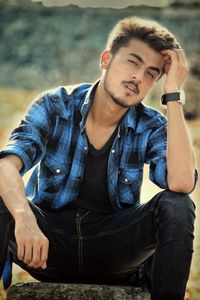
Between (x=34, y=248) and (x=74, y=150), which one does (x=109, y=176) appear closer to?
(x=74, y=150)

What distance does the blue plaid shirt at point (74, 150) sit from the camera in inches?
75.4

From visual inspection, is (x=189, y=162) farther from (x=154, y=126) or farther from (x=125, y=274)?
(x=125, y=274)

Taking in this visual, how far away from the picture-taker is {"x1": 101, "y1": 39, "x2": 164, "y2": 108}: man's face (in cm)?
203

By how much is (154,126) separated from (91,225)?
0.41 meters

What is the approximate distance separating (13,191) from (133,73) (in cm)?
64

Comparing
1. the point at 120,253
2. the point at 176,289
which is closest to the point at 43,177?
the point at 120,253

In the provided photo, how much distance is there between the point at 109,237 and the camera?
5.90ft

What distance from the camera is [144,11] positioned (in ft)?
9.13

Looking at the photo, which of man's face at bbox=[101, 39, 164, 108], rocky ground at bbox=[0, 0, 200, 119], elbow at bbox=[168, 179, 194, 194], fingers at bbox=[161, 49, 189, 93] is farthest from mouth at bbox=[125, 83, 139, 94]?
rocky ground at bbox=[0, 0, 200, 119]

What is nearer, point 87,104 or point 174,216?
point 174,216

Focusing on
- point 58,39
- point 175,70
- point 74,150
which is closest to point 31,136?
point 74,150

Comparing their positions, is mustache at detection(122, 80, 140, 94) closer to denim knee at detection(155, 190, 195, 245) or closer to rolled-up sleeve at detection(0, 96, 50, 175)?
rolled-up sleeve at detection(0, 96, 50, 175)

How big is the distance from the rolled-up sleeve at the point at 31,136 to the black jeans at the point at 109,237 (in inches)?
6.3

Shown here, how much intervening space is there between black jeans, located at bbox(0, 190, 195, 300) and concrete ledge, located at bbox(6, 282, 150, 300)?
9 centimetres
